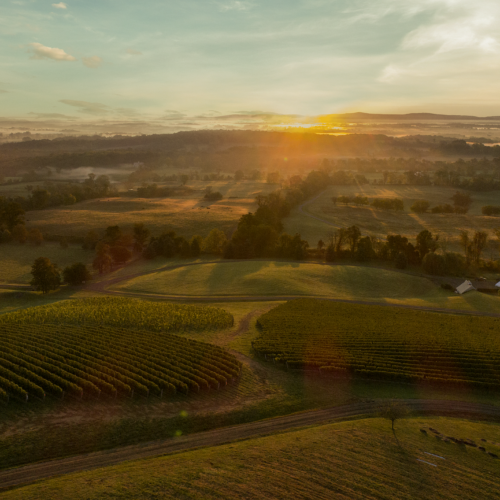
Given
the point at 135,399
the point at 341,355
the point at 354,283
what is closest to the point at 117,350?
the point at 135,399

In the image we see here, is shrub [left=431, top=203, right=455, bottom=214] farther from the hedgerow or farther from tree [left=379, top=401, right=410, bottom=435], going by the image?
tree [left=379, top=401, right=410, bottom=435]

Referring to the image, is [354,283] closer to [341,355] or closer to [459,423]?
[341,355]

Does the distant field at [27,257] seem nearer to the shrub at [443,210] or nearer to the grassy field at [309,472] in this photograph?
the grassy field at [309,472]

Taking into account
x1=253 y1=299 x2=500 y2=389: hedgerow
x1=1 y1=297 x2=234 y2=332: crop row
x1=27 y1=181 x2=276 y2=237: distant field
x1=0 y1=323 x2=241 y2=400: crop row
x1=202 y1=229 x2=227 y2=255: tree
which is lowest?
x1=253 y1=299 x2=500 y2=389: hedgerow

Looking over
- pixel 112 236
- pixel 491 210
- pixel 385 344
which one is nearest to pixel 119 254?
pixel 112 236

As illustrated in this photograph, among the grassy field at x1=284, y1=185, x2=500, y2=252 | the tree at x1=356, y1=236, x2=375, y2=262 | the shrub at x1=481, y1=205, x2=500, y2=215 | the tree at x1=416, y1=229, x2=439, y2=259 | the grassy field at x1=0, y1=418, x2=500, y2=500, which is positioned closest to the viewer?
the grassy field at x1=0, y1=418, x2=500, y2=500

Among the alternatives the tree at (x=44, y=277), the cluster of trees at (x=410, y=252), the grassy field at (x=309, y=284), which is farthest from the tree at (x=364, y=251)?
the tree at (x=44, y=277)

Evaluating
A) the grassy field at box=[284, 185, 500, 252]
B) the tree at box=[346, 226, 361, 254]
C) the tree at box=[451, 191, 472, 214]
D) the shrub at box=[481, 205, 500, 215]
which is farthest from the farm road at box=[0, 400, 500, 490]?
the tree at box=[451, 191, 472, 214]
